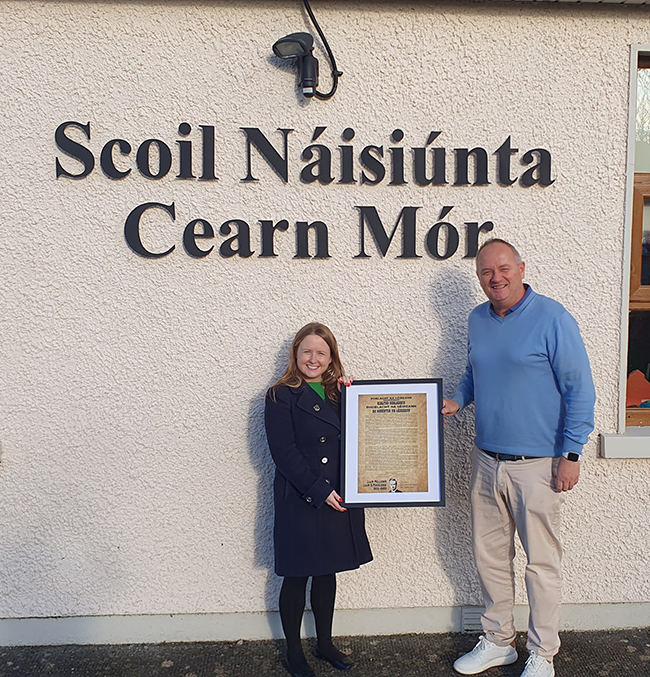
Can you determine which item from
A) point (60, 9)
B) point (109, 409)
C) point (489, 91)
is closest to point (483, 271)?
point (489, 91)

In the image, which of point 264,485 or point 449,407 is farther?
point 264,485

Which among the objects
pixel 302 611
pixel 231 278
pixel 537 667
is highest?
pixel 231 278

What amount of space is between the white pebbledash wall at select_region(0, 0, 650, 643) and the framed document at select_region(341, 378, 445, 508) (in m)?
0.33

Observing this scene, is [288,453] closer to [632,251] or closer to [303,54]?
[303,54]

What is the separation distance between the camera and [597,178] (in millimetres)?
3246

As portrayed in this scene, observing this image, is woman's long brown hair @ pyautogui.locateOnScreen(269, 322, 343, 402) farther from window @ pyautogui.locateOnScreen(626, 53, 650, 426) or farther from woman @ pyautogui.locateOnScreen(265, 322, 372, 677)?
window @ pyautogui.locateOnScreen(626, 53, 650, 426)

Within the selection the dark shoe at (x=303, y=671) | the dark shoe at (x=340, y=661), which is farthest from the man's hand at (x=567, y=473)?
the dark shoe at (x=303, y=671)

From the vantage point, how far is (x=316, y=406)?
294 centimetres

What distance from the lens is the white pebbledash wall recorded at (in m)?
3.13

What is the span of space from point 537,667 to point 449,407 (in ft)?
4.44

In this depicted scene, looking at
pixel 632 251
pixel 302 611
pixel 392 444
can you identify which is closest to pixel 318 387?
pixel 392 444

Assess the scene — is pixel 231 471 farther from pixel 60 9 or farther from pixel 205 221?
pixel 60 9

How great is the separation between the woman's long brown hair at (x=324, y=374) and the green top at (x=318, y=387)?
0.06ft

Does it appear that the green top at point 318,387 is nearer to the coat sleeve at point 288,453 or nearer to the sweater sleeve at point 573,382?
the coat sleeve at point 288,453
